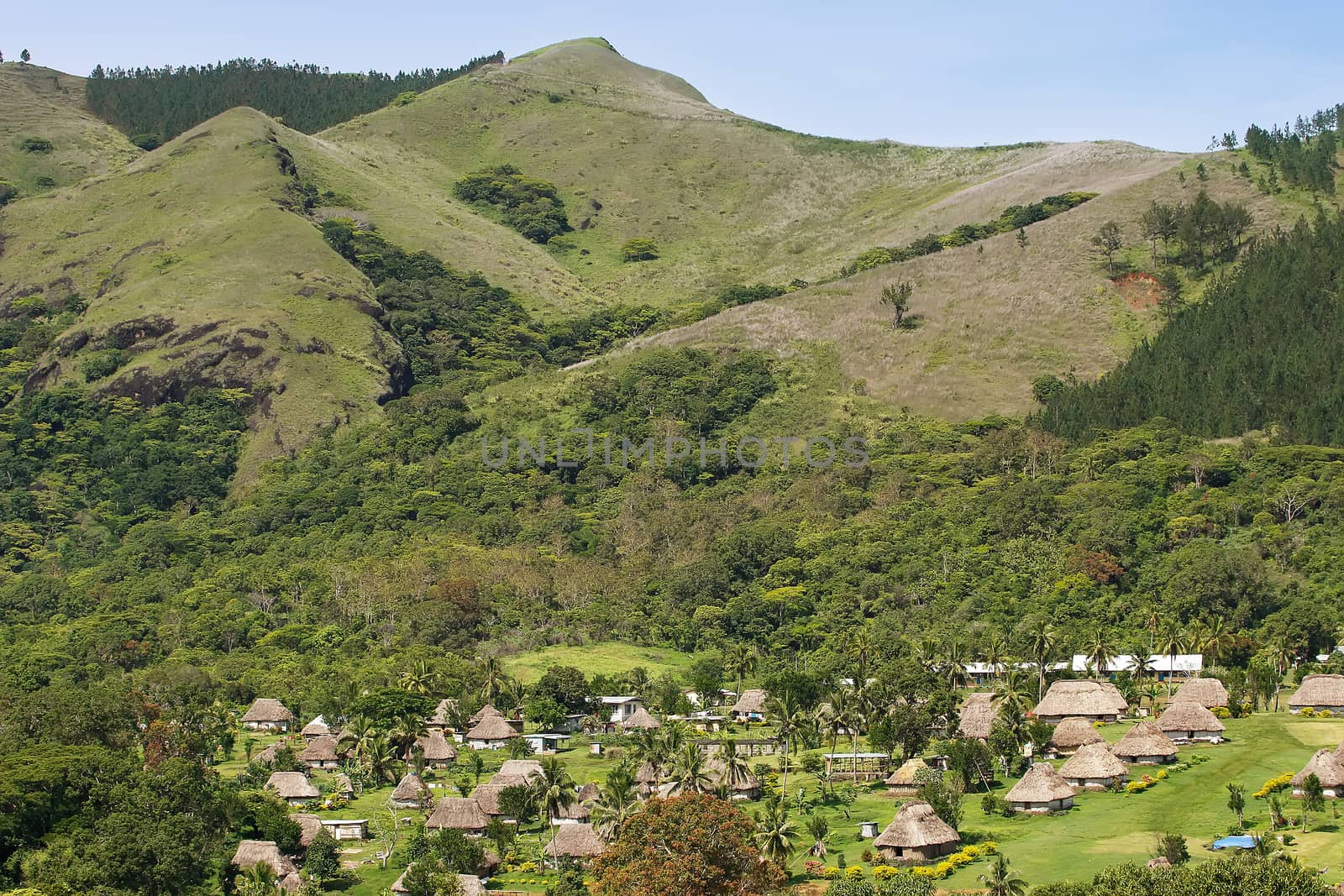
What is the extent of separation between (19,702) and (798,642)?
56306 millimetres

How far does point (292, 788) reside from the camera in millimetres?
81875

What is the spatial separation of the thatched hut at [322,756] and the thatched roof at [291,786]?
9.78 meters

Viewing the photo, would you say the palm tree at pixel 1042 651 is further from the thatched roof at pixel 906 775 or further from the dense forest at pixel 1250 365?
the dense forest at pixel 1250 365

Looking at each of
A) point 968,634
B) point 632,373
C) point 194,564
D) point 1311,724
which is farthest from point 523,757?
point 632,373

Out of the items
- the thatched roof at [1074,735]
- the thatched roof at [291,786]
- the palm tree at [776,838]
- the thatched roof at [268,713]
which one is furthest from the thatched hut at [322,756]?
the thatched roof at [1074,735]

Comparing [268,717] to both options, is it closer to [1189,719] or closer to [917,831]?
[917,831]

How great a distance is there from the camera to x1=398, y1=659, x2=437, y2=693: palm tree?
10319 centimetres

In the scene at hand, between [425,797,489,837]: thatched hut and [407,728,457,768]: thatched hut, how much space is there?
14.6m

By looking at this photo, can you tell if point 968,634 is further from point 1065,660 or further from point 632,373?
point 632,373

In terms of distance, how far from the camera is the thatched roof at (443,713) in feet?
330

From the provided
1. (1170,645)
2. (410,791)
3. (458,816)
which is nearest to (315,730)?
(410,791)

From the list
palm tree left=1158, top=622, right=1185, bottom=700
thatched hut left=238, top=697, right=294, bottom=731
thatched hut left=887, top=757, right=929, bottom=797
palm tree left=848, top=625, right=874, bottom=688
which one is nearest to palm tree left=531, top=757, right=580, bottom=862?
thatched hut left=887, top=757, right=929, bottom=797

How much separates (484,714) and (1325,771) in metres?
50.9

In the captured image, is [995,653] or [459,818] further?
[995,653]
